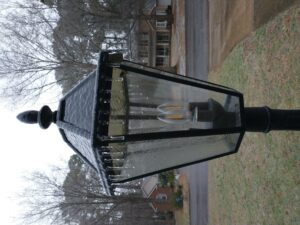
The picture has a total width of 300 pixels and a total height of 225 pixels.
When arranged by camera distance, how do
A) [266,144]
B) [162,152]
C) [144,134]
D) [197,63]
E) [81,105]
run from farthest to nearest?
[197,63] → [266,144] → [81,105] → [162,152] → [144,134]

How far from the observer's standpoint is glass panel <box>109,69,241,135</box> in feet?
11.4

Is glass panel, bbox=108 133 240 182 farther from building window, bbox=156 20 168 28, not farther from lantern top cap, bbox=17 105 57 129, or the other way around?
building window, bbox=156 20 168 28

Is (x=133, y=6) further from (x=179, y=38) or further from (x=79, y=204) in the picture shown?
(x=79, y=204)

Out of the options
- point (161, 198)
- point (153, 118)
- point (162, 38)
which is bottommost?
point (161, 198)

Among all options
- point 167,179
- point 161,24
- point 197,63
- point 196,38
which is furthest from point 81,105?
point 167,179

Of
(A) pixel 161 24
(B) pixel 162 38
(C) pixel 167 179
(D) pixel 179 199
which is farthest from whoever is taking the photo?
(B) pixel 162 38

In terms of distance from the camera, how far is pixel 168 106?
12.2 ft

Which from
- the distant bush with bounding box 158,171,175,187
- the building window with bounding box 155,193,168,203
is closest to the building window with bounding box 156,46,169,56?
the distant bush with bounding box 158,171,175,187

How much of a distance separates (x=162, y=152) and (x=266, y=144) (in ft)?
20.7

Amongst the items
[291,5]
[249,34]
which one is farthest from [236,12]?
[291,5]

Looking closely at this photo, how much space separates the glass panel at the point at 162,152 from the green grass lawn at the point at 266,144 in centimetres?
420

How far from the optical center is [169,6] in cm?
2412

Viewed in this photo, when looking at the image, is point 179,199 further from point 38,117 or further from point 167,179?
point 38,117

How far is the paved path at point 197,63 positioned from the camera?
16.4m
